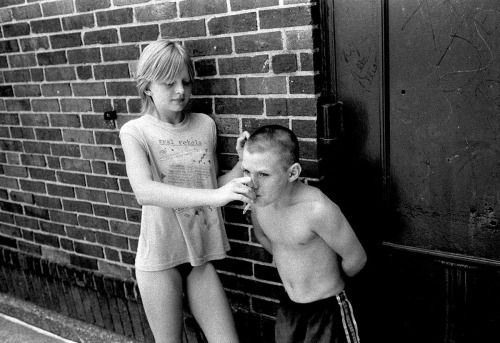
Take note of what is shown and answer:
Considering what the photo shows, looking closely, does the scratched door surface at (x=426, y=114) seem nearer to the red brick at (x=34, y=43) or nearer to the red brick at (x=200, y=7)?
the red brick at (x=200, y=7)

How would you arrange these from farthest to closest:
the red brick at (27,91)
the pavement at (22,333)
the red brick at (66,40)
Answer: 1. the pavement at (22,333)
2. the red brick at (27,91)
3. the red brick at (66,40)

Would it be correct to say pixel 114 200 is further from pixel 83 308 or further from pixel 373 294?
pixel 373 294

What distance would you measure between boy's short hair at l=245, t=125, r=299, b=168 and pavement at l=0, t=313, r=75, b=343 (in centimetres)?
264

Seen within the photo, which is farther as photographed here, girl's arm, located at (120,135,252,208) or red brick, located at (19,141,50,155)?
red brick, located at (19,141,50,155)

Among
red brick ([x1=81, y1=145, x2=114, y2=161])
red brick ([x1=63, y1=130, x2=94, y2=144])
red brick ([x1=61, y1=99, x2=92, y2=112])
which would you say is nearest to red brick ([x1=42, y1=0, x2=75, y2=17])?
red brick ([x1=61, y1=99, x2=92, y2=112])

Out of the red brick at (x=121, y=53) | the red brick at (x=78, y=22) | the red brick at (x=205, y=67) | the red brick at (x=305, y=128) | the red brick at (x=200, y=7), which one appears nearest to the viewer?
the red brick at (x=305, y=128)

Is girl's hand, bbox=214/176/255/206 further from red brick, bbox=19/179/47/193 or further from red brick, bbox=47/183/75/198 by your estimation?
red brick, bbox=19/179/47/193

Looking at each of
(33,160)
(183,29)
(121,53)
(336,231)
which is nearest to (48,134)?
(33,160)

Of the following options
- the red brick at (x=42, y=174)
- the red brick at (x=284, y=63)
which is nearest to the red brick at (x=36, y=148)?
the red brick at (x=42, y=174)

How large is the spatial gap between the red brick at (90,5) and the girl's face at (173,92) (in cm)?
87

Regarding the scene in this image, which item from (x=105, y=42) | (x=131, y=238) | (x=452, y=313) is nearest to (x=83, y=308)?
(x=131, y=238)

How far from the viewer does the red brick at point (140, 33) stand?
265 centimetres

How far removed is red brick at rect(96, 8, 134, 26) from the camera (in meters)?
2.72

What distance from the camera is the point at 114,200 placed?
316 centimetres
